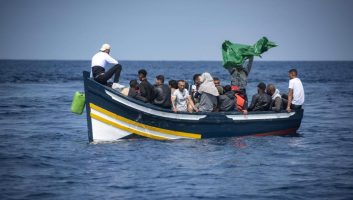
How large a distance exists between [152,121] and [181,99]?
1044mm

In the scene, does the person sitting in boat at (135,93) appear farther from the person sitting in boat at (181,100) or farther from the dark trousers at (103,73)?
the person sitting in boat at (181,100)

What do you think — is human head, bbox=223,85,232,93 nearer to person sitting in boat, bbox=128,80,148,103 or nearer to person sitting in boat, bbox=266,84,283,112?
person sitting in boat, bbox=266,84,283,112

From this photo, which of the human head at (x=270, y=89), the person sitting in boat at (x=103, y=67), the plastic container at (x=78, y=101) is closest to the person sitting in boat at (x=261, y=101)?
the human head at (x=270, y=89)

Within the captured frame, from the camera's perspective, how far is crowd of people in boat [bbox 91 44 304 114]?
18000 millimetres

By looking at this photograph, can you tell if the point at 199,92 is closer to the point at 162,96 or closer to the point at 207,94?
the point at 207,94

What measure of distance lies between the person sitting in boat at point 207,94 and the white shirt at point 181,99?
51 cm

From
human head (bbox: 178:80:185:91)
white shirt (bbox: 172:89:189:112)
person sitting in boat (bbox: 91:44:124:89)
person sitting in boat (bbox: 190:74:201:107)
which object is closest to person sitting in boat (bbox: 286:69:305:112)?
person sitting in boat (bbox: 190:74:201:107)

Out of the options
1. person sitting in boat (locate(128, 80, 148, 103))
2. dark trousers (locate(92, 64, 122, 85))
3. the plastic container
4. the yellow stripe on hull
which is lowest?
the yellow stripe on hull

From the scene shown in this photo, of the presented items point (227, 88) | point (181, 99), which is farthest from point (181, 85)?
point (227, 88)

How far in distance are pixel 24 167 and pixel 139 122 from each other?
3.55 m

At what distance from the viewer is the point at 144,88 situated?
18.5 meters

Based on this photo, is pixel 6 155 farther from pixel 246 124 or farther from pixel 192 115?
pixel 246 124

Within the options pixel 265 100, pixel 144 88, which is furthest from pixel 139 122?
pixel 265 100

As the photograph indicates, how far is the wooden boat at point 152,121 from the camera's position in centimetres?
1778
